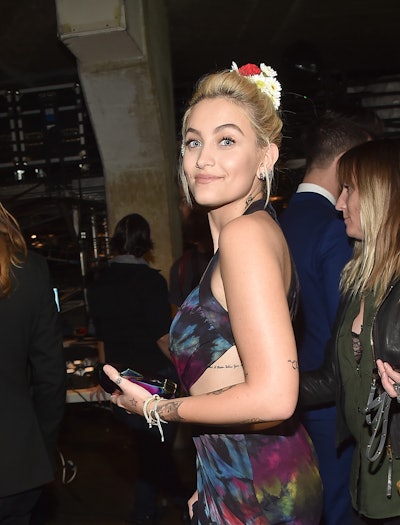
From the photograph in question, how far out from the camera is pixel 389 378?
1593 millimetres

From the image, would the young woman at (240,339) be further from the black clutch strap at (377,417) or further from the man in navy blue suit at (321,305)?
the man in navy blue suit at (321,305)

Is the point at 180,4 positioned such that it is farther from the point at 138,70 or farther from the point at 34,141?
the point at 34,141

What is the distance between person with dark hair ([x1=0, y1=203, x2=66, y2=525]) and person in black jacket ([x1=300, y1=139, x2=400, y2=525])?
0.88 metres

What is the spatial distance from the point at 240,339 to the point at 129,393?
13.0 inches

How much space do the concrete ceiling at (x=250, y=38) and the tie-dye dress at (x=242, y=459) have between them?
458cm

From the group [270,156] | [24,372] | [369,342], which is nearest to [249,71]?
[270,156]

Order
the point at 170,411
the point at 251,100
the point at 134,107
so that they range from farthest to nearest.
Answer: the point at 134,107 → the point at 251,100 → the point at 170,411

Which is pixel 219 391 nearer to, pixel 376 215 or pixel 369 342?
pixel 369 342

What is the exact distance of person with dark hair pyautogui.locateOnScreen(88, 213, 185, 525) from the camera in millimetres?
3510

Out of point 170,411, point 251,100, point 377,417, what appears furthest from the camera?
point 377,417

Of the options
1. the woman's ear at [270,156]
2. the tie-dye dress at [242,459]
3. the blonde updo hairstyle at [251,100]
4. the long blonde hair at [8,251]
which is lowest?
the tie-dye dress at [242,459]

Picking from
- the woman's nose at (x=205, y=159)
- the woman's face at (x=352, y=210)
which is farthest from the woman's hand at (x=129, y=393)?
the woman's face at (x=352, y=210)

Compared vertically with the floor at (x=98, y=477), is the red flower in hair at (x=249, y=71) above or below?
above

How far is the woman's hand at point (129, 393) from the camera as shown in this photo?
1428 mm
